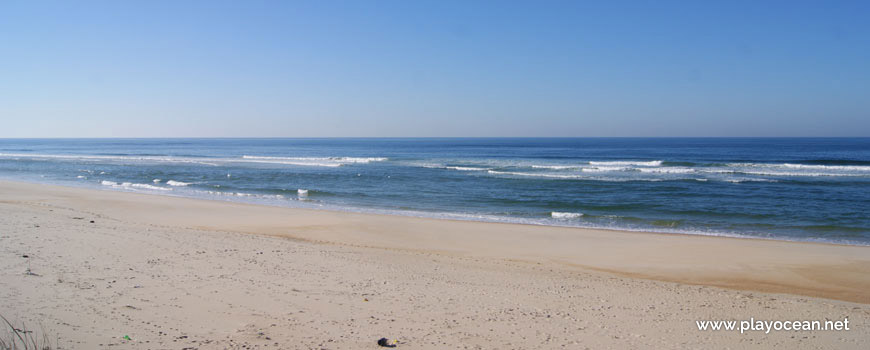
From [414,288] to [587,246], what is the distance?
585 cm

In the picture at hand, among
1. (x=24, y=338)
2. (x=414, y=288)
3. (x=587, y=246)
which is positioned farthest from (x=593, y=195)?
(x=24, y=338)

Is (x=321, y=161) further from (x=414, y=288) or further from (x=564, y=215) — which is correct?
(x=414, y=288)

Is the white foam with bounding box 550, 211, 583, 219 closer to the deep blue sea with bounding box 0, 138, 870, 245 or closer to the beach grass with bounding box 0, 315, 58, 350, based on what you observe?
the deep blue sea with bounding box 0, 138, 870, 245

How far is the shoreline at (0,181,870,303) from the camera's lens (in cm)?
872

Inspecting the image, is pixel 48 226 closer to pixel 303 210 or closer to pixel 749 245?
pixel 303 210

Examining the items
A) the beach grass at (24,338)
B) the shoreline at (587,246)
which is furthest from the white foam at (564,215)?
the beach grass at (24,338)

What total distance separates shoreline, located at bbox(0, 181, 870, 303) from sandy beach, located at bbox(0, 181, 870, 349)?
59 mm

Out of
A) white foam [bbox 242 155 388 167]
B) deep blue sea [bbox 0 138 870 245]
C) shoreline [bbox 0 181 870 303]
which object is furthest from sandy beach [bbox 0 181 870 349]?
white foam [bbox 242 155 388 167]

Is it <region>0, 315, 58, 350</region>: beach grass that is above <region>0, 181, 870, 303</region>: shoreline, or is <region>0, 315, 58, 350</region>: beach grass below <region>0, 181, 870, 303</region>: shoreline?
above

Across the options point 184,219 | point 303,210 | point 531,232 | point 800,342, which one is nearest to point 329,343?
point 800,342

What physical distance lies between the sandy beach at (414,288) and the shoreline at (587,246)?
6 centimetres

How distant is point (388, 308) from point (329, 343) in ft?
4.06

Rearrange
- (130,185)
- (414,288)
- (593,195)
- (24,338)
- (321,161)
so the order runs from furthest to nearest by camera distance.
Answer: (321,161)
(130,185)
(593,195)
(414,288)
(24,338)

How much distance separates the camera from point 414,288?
6.97 metres
